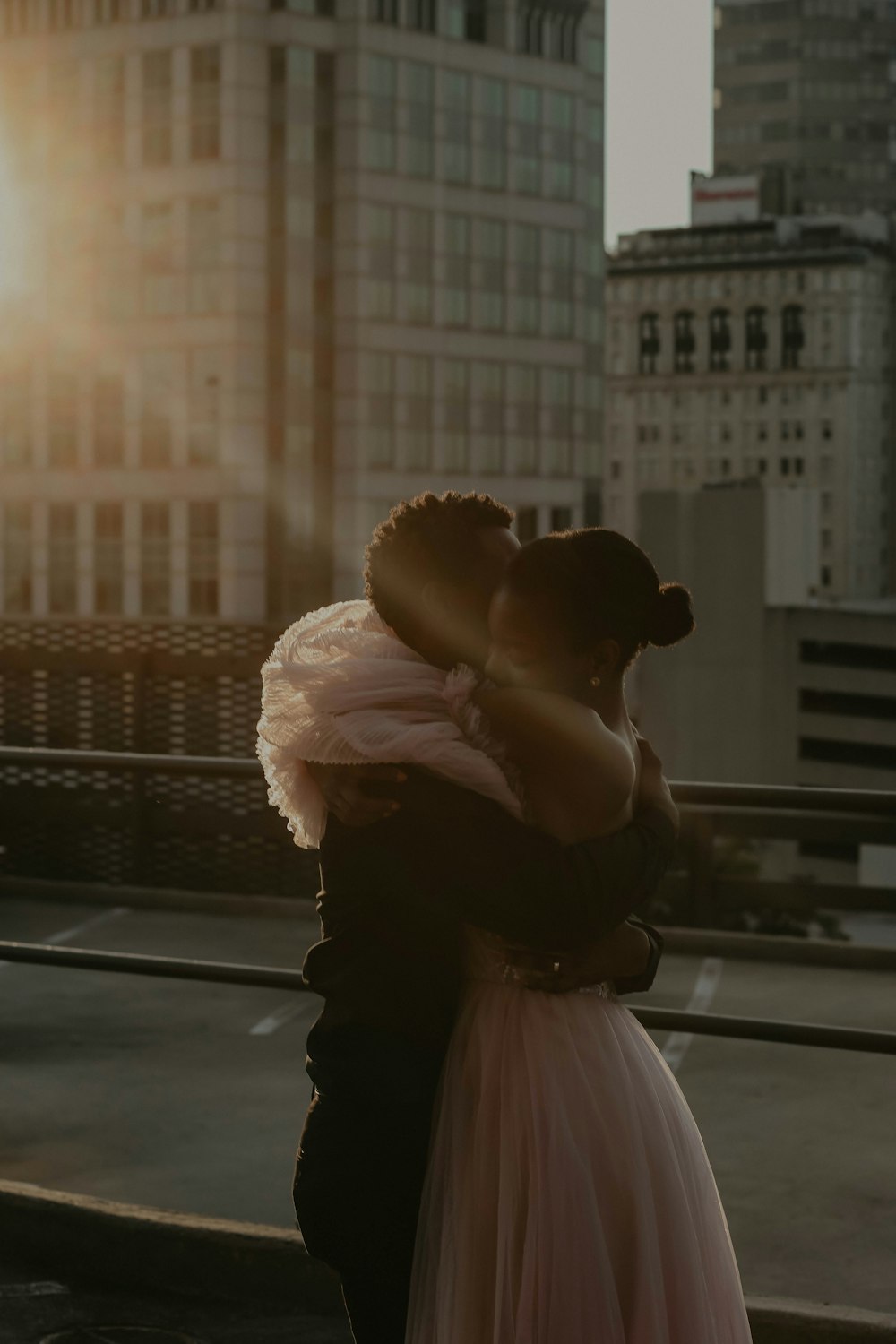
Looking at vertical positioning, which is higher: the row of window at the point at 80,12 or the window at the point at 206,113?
the row of window at the point at 80,12

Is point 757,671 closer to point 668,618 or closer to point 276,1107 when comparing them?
point 276,1107

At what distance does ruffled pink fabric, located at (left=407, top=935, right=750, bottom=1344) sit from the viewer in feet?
8.68

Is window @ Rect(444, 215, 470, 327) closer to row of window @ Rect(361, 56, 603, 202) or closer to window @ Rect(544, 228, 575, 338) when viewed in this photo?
row of window @ Rect(361, 56, 603, 202)

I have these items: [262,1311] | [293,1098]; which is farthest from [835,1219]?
[293,1098]

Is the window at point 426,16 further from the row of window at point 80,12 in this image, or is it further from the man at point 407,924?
the man at point 407,924

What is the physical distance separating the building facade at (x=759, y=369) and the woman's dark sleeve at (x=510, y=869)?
5970 inches

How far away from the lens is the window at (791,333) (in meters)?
153

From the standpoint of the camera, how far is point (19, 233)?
81.5 meters

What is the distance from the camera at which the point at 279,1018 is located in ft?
29.2

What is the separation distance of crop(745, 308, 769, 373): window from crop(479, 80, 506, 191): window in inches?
2945

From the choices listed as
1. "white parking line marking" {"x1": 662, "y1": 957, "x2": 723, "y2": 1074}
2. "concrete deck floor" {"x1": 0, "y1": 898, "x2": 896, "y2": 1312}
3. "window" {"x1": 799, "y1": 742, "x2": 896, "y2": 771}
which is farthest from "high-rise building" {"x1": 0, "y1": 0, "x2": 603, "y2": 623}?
"concrete deck floor" {"x1": 0, "y1": 898, "x2": 896, "y2": 1312}

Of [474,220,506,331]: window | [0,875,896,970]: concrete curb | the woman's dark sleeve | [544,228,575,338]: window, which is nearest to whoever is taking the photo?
the woman's dark sleeve

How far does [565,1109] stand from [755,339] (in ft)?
513

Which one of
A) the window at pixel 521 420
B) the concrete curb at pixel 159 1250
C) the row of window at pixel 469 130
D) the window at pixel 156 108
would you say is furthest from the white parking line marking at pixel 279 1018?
the window at pixel 156 108
